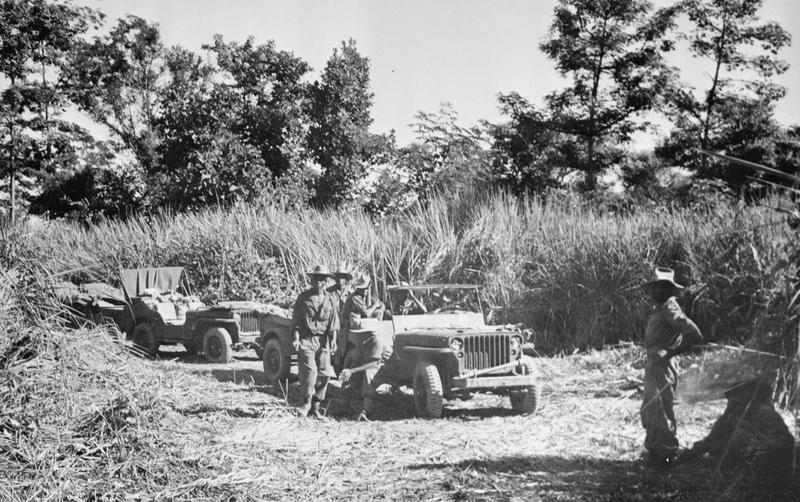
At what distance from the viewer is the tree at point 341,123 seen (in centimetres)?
2445

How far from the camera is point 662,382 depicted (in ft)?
20.5

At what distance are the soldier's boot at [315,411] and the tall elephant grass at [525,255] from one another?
457 cm

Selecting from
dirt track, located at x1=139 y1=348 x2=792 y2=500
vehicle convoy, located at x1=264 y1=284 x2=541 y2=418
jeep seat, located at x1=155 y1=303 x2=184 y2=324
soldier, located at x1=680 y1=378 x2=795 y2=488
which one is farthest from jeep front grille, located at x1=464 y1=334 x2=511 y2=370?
jeep seat, located at x1=155 y1=303 x2=184 y2=324

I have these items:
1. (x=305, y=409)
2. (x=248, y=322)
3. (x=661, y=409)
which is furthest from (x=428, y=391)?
(x=248, y=322)

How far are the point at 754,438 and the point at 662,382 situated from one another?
2.63ft

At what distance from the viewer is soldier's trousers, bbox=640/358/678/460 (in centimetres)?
623

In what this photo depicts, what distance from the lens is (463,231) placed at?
52.4ft

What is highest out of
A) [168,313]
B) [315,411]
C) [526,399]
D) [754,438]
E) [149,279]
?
[149,279]

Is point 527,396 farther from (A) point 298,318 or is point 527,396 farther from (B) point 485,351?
(A) point 298,318

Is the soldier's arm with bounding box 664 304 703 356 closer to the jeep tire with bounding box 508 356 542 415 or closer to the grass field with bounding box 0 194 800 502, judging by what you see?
the grass field with bounding box 0 194 800 502

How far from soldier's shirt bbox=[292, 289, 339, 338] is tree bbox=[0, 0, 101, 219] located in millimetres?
16068

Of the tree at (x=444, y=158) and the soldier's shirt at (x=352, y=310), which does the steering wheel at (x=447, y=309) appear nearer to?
the soldier's shirt at (x=352, y=310)

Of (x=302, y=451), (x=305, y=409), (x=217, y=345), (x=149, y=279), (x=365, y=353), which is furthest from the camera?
(x=149, y=279)

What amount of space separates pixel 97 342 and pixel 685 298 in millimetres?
9722
